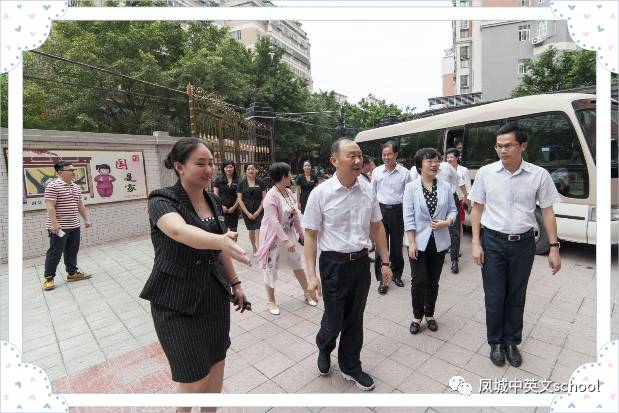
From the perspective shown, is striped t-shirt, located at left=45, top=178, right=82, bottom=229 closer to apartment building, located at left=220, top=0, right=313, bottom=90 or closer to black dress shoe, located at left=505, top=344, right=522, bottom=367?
black dress shoe, located at left=505, top=344, right=522, bottom=367

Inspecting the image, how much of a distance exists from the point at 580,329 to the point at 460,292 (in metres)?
1.18

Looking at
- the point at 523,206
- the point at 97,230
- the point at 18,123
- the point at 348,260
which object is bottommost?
the point at 97,230

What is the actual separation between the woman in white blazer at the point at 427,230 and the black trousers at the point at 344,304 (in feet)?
2.63

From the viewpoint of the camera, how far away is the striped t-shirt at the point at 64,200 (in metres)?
4.36

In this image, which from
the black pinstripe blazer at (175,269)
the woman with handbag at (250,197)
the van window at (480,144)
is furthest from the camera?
the van window at (480,144)

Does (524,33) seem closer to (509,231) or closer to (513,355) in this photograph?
(509,231)

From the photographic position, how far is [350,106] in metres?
24.3

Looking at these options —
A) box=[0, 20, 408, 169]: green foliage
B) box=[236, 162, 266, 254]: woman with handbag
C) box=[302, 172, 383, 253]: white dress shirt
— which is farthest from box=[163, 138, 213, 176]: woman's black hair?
box=[0, 20, 408, 169]: green foliage

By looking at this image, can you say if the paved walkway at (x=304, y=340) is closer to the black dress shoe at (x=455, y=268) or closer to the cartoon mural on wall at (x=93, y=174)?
the black dress shoe at (x=455, y=268)

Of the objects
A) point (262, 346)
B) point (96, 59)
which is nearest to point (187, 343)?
point (262, 346)

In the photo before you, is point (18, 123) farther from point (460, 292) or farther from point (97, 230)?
point (97, 230)

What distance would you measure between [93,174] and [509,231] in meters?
7.59

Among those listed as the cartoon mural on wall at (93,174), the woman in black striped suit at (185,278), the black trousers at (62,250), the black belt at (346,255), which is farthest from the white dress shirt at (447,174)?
the cartoon mural on wall at (93,174)

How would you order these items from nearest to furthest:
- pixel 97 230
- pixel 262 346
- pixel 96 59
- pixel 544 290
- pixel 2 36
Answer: pixel 2 36 → pixel 262 346 → pixel 544 290 → pixel 97 230 → pixel 96 59
